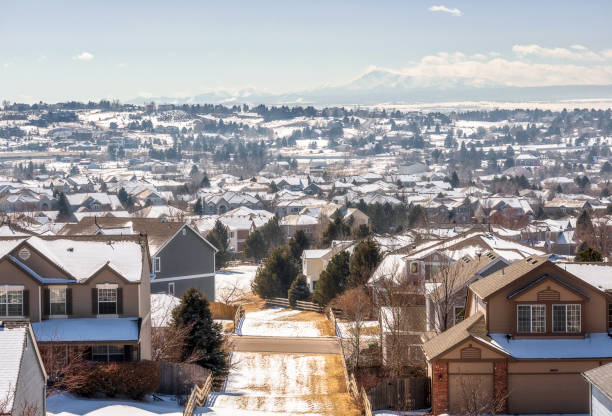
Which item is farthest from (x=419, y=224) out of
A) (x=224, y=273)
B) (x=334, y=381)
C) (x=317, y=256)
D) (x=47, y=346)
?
(x=47, y=346)

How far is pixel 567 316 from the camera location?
31.5 metres

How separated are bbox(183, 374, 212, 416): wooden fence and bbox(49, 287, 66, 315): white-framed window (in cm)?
569

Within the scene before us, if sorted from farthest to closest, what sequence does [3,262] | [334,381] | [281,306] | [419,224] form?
[419,224], [281,306], [334,381], [3,262]

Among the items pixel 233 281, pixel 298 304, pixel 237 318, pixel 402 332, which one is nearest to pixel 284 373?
pixel 402 332

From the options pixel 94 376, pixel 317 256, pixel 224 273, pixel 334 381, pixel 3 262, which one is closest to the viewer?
pixel 94 376

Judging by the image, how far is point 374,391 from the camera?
31.6m

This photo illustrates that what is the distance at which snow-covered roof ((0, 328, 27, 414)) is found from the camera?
67.9ft

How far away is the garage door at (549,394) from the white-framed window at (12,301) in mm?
17035

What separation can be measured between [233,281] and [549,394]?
4859 centimetres

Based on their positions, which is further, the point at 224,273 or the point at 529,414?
the point at 224,273

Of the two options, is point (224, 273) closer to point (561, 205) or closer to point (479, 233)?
point (479, 233)

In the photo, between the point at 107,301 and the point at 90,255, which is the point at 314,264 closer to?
the point at 90,255

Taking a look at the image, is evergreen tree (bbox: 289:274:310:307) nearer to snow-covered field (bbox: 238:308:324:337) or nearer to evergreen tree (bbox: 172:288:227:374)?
snow-covered field (bbox: 238:308:324:337)

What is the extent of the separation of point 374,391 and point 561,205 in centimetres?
13751
